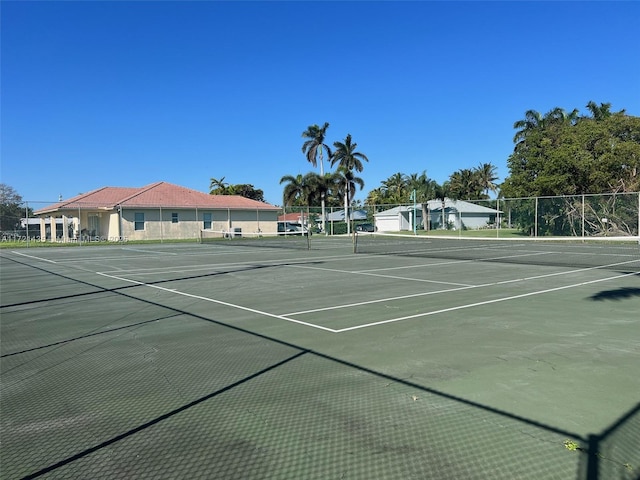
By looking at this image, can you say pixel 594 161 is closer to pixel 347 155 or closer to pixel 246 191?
pixel 347 155

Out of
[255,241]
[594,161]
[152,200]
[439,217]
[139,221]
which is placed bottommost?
[255,241]

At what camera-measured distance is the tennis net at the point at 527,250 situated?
18.3 metres

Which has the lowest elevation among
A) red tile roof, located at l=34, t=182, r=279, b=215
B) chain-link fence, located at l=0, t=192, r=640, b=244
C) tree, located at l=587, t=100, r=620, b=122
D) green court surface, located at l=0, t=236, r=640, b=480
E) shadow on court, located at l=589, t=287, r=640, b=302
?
green court surface, located at l=0, t=236, r=640, b=480

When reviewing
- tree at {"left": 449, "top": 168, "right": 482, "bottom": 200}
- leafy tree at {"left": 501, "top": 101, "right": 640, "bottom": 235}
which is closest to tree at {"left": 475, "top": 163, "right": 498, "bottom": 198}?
tree at {"left": 449, "top": 168, "right": 482, "bottom": 200}

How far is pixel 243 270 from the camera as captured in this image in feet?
53.6

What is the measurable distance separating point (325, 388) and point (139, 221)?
42.7m

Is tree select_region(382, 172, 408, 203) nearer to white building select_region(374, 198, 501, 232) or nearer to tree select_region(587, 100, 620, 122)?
white building select_region(374, 198, 501, 232)

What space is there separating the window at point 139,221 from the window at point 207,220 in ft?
20.5

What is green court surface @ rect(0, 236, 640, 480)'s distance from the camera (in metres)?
3.24

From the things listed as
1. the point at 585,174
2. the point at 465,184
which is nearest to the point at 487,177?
the point at 465,184

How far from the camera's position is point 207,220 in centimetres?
4834

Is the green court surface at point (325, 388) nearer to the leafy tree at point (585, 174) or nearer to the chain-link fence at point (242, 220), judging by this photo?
the chain-link fence at point (242, 220)

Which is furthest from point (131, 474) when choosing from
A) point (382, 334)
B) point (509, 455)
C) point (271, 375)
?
point (382, 334)

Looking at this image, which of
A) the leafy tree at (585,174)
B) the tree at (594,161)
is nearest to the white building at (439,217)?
the leafy tree at (585,174)
